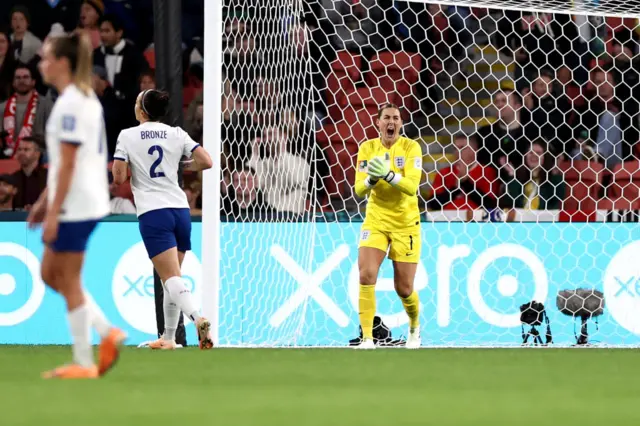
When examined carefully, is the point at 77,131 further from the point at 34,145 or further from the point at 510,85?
the point at 510,85

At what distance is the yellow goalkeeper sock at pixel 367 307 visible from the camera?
9.30m

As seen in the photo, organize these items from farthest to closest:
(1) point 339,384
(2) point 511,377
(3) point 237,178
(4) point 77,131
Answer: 1. (3) point 237,178
2. (2) point 511,377
3. (1) point 339,384
4. (4) point 77,131

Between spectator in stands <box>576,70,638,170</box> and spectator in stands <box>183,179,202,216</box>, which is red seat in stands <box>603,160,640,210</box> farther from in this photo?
spectator in stands <box>183,179,202,216</box>

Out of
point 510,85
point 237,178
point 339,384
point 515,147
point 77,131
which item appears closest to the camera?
point 77,131

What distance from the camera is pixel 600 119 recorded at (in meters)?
12.2

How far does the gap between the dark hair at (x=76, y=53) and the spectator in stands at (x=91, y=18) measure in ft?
26.0

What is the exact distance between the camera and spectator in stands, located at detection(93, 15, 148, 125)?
1313cm

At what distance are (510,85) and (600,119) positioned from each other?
3.20 feet

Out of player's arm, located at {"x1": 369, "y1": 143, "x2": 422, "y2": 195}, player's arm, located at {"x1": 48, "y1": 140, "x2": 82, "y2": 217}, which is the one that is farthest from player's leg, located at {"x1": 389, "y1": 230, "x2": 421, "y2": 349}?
player's arm, located at {"x1": 48, "y1": 140, "x2": 82, "y2": 217}

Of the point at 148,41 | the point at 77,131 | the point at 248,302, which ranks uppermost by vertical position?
the point at 148,41

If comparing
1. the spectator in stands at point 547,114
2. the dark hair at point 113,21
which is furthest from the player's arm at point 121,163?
the dark hair at point 113,21

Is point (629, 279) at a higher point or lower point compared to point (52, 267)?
lower

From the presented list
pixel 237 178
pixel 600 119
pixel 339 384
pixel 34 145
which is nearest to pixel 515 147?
pixel 600 119

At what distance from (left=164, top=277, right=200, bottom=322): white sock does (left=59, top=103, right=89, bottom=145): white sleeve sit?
292cm
